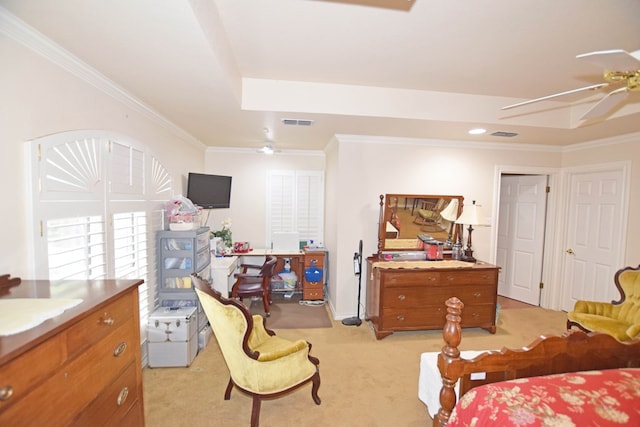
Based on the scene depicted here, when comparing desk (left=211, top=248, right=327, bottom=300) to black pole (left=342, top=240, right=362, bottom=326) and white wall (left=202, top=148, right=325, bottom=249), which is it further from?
black pole (left=342, top=240, right=362, bottom=326)

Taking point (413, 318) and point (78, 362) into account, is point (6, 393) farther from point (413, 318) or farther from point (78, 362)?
point (413, 318)

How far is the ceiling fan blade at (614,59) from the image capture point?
4.09 feet

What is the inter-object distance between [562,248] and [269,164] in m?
4.69

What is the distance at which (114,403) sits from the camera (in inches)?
49.8

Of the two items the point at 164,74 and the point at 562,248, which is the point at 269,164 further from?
the point at 562,248

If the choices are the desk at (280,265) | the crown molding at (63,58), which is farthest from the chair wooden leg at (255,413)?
the crown molding at (63,58)

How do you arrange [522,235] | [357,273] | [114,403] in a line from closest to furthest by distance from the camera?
[114,403] → [357,273] → [522,235]

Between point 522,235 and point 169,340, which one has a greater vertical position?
point 522,235

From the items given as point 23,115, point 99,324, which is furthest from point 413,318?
point 23,115

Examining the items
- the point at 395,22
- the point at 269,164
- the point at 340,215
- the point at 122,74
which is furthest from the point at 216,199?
the point at 395,22

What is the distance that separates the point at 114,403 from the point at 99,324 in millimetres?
426

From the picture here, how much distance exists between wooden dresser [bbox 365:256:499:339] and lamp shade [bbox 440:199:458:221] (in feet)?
2.37

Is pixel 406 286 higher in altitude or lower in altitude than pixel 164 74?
lower

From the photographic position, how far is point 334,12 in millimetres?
1691
